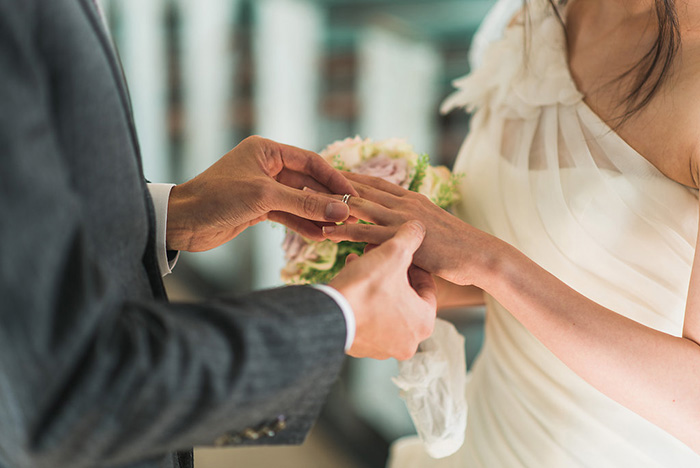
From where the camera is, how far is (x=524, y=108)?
1331 millimetres

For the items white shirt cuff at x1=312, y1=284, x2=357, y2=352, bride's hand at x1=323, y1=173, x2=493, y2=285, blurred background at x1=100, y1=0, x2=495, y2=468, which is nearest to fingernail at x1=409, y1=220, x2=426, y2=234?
bride's hand at x1=323, y1=173, x2=493, y2=285

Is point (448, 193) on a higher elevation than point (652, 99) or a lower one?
lower

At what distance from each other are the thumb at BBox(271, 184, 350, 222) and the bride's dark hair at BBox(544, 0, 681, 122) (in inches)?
23.9

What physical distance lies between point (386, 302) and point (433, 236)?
0.22 meters

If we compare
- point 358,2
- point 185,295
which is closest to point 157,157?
point 185,295

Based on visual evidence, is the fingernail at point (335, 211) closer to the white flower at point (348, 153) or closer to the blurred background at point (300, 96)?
the white flower at point (348, 153)

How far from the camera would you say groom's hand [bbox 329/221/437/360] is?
805 mm

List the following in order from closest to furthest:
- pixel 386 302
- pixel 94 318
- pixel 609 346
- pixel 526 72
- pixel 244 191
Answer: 1. pixel 94 318
2. pixel 386 302
3. pixel 609 346
4. pixel 244 191
5. pixel 526 72

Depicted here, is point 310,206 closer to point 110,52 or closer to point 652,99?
point 110,52

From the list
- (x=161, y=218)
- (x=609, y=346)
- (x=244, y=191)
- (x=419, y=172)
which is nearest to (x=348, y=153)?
(x=419, y=172)

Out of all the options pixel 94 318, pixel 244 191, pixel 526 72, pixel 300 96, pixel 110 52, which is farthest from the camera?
pixel 300 96

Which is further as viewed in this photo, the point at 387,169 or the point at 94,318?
the point at 387,169

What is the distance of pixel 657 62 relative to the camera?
3.59 feet

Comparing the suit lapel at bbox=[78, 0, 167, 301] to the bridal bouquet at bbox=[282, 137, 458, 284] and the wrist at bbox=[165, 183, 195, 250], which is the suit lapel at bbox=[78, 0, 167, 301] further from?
the bridal bouquet at bbox=[282, 137, 458, 284]
